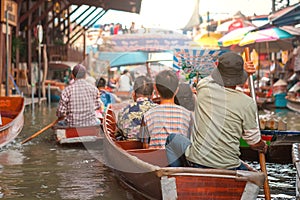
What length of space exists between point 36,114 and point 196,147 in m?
10.8

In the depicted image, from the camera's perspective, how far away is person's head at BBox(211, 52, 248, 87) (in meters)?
3.73

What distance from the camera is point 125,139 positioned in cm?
620

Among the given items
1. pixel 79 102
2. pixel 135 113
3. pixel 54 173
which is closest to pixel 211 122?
pixel 135 113

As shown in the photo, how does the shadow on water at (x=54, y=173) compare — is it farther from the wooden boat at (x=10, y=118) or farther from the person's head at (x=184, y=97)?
the person's head at (x=184, y=97)

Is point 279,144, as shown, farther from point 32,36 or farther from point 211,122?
point 32,36

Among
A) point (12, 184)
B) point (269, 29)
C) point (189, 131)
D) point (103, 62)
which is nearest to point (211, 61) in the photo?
point (189, 131)

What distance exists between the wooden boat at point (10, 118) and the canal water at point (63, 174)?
205 millimetres

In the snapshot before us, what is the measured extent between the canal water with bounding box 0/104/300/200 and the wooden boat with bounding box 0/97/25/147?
0.67 ft

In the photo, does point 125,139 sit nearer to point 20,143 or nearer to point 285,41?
point 20,143

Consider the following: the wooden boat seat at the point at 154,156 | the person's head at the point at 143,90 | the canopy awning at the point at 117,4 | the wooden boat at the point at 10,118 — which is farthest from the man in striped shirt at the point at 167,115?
the canopy awning at the point at 117,4

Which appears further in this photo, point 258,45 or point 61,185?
point 258,45

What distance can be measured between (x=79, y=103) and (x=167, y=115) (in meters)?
3.65

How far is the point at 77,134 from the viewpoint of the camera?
8164 millimetres

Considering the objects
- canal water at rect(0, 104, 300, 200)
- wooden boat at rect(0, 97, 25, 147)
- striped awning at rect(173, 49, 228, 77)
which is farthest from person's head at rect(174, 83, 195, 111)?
wooden boat at rect(0, 97, 25, 147)
